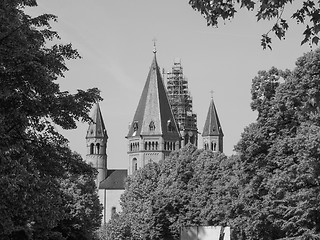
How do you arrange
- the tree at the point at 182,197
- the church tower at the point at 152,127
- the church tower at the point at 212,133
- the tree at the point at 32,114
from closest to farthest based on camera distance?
the tree at the point at 32,114 < the tree at the point at 182,197 < the church tower at the point at 152,127 < the church tower at the point at 212,133

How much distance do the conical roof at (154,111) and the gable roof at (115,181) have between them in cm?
1468

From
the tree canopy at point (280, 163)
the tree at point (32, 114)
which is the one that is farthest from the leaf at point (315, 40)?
the tree canopy at point (280, 163)

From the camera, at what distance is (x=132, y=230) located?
256ft

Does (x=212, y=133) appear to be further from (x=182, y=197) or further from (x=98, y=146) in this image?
(x=182, y=197)

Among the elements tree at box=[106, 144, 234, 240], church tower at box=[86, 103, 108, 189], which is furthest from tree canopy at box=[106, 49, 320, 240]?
church tower at box=[86, 103, 108, 189]

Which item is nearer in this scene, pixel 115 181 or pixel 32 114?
pixel 32 114

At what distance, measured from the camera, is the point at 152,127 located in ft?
484

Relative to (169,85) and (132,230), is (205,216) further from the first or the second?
(169,85)

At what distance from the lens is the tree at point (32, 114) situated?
19547mm

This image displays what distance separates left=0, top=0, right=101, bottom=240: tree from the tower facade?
141588mm

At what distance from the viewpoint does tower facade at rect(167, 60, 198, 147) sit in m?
165

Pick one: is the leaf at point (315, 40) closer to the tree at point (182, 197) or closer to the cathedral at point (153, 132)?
the tree at point (182, 197)

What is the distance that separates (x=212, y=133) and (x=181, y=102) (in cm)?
886

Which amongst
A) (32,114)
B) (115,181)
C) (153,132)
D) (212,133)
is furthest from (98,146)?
(32,114)
